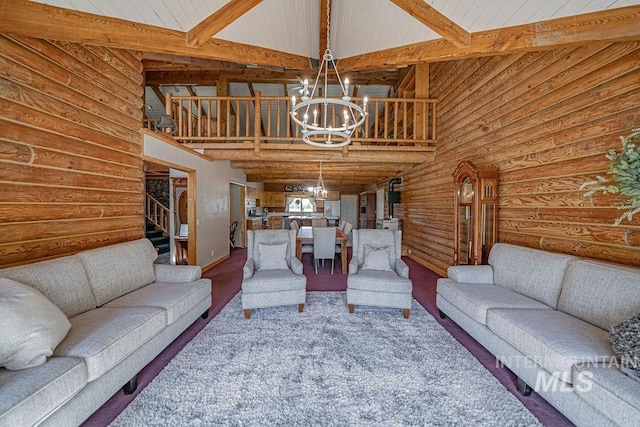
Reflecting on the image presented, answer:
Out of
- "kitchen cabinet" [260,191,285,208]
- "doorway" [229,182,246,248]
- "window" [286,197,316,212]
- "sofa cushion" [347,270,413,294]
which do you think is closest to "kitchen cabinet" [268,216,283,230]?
"kitchen cabinet" [260,191,285,208]

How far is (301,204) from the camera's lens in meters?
11.9

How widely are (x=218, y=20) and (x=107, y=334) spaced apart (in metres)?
2.74

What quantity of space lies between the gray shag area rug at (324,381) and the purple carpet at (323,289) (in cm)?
9

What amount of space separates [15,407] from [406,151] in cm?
559

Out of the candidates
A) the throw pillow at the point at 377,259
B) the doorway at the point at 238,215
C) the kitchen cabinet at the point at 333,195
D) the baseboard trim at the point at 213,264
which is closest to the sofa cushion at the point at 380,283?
the throw pillow at the point at 377,259

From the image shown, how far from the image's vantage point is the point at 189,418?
1.68m

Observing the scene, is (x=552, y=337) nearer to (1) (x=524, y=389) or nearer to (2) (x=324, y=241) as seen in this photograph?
(1) (x=524, y=389)

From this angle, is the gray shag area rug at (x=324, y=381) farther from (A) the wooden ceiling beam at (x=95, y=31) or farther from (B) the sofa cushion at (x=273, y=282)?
(A) the wooden ceiling beam at (x=95, y=31)

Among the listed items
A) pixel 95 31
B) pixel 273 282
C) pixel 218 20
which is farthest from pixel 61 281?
pixel 218 20

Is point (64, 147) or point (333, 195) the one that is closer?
point (64, 147)

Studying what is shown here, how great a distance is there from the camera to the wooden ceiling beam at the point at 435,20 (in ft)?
8.36

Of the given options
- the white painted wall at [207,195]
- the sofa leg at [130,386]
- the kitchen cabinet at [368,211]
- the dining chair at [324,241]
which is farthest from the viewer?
the kitchen cabinet at [368,211]

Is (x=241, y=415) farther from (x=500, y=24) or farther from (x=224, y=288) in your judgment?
(x=500, y=24)

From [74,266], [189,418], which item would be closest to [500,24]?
[189,418]
